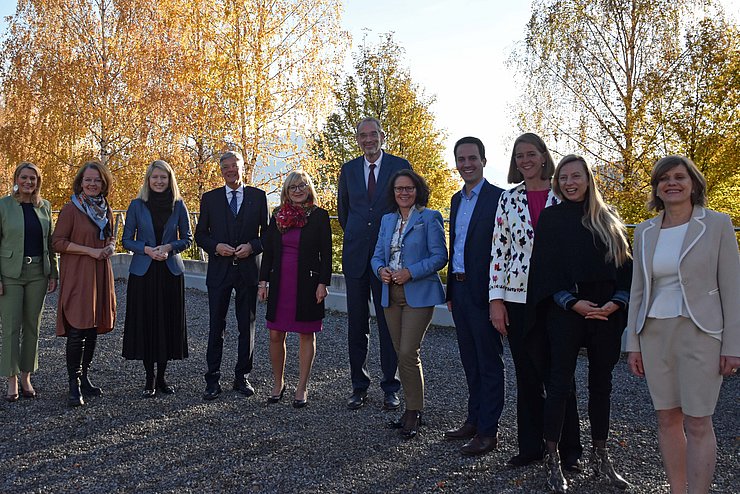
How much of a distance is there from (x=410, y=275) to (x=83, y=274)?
2987mm

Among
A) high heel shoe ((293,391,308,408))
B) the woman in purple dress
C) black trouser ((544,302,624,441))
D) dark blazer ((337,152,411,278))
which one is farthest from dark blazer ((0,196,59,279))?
black trouser ((544,302,624,441))

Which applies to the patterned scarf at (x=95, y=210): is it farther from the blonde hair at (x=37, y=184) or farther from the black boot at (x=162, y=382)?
the black boot at (x=162, y=382)

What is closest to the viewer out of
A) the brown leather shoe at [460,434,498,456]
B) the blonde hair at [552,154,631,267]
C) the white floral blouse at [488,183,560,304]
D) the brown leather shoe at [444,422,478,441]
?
the blonde hair at [552,154,631,267]

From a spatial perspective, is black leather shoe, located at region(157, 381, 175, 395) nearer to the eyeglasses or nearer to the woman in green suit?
the woman in green suit

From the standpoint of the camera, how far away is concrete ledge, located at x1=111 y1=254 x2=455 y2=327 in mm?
9273

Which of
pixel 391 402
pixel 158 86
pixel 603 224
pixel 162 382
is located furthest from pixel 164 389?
pixel 158 86

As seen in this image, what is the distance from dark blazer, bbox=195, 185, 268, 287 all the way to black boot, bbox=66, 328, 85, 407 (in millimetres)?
1218

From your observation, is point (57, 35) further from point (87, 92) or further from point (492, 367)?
point (492, 367)

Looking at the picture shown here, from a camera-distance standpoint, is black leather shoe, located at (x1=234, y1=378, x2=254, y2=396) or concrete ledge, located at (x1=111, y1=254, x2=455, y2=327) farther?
concrete ledge, located at (x1=111, y1=254, x2=455, y2=327)

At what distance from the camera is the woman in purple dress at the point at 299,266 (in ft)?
17.8

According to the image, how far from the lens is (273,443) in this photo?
4.45 m

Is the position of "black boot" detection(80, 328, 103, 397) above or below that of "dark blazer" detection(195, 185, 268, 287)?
below

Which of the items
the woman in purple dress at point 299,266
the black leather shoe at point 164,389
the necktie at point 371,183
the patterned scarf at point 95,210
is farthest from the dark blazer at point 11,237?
the necktie at point 371,183

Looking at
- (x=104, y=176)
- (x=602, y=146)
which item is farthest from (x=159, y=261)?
(x=602, y=146)
